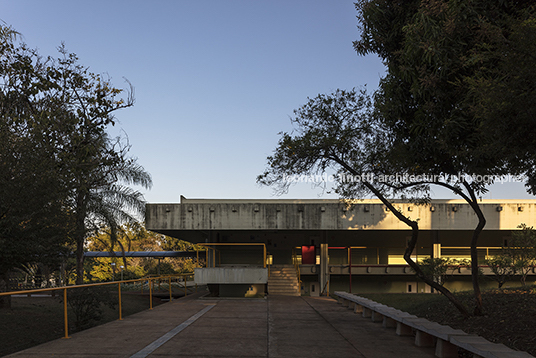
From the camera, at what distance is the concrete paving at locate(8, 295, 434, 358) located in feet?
26.6

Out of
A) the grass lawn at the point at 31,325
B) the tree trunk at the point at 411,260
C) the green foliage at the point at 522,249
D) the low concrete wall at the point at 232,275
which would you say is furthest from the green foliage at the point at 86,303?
the green foliage at the point at 522,249

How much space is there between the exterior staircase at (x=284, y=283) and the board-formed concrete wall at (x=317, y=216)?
357cm

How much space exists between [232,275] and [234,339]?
14537 mm

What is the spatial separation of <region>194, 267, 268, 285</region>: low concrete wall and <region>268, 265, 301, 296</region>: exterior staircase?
3.57 m

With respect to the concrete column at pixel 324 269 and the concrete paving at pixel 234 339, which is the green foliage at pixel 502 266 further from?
the concrete paving at pixel 234 339

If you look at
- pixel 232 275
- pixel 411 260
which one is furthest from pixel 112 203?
pixel 411 260

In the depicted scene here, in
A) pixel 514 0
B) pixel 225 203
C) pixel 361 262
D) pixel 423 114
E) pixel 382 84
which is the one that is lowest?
pixel 361 262

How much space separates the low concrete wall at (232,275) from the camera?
23.8 m

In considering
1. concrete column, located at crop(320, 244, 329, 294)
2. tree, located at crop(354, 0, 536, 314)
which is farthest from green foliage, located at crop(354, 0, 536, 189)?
→ concrete column, located at crop(320, 244, 329, 294)

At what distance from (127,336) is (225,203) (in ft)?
59.1

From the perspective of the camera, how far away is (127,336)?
976 centimetres

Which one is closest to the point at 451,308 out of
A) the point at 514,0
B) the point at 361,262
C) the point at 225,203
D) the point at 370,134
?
the point at 370,134

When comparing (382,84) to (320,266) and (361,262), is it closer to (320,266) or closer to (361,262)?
(320,266)

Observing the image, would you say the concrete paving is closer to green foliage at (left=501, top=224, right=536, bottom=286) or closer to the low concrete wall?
the low concrete wall
